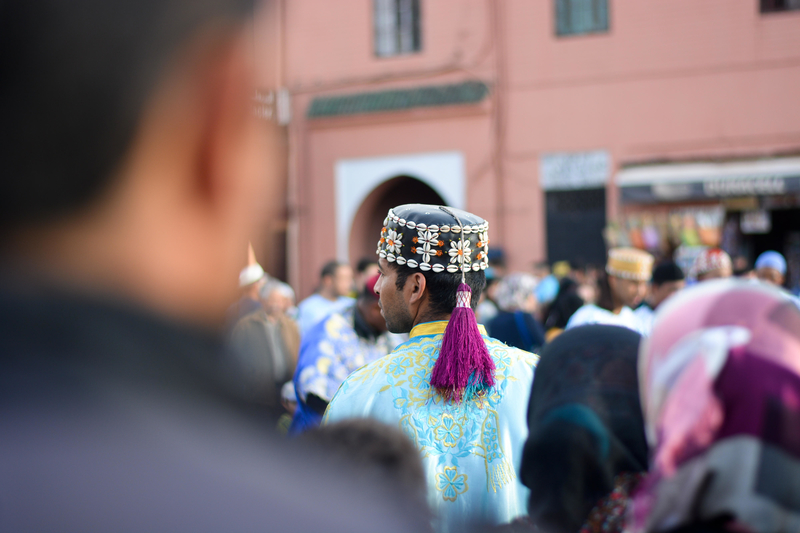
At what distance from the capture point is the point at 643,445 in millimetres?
1112

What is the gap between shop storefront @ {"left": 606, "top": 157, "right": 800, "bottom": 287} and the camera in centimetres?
1014

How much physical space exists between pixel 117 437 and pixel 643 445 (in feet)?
2.79

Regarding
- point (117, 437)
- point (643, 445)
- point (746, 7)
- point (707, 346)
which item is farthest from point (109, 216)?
point (746, 7)

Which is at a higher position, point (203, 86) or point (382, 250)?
point (203, 86)

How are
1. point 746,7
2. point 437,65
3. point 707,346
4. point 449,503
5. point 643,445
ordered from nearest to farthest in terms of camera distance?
point 707,346, point 643,445, point 449,503, point 746,7, point 437,65

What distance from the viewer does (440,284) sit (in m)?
1.99

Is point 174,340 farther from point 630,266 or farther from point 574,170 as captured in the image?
point 574,170

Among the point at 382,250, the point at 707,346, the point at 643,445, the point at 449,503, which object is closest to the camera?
the point at 707,346

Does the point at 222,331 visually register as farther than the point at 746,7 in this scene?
No

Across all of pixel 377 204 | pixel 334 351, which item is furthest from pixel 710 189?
pixel 334 351

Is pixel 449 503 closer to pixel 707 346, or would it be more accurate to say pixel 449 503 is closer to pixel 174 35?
pixel 707 346

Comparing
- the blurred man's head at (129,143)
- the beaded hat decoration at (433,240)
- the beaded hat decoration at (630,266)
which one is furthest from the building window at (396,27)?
the blurred man's head at (129,143)

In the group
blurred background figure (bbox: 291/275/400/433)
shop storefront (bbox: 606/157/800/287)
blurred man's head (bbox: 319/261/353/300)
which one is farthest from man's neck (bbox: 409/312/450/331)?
shop storefront (bbox: 606/157/800/287)

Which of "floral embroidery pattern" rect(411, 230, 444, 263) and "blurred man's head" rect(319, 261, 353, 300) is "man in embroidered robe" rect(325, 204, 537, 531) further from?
"blurred man's head" rect(319, 261, 353, 300)
